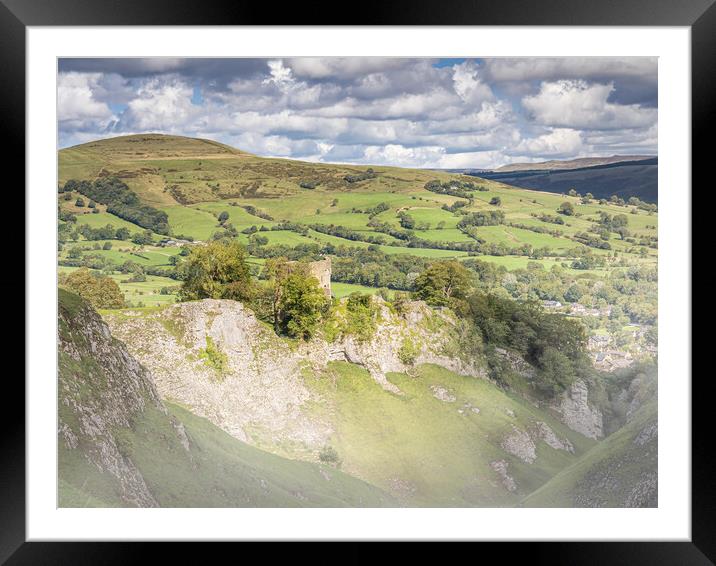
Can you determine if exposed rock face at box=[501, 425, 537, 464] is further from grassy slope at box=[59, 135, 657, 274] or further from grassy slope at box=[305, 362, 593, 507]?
grassy slope at box=[59, 135, 657, 274]

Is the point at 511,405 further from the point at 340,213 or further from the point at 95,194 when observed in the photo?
the point at 95,194

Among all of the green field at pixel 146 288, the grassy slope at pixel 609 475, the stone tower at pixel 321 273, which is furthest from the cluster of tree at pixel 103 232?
the grassy slope at pixel 609 475

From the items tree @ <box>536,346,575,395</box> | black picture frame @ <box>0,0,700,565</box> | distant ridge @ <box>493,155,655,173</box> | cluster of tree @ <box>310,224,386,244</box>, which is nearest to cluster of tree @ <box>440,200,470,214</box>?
distant ridge @ <box>493,155,655,173</box>

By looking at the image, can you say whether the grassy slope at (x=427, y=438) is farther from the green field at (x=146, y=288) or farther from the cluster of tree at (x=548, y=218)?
the cluster of tree at (x=548, y=218)

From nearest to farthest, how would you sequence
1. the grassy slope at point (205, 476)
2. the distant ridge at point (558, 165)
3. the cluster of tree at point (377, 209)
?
the grassy slope at point (205, 476) < the distant ridge at point (558, 165) < the cluster of tree at point (377, 209)

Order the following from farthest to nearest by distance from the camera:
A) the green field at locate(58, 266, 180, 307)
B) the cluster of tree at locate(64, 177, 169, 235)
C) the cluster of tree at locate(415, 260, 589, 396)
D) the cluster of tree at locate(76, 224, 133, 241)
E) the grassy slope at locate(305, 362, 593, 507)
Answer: the cluster of tree at locate(64, 177, 169, 235) → the cluster of tree at locate(76, 224, 133, 241) → the cluster of tree at locate(415, 260, 589, 396) → the green field at locate(58, 266, 180, 307) → the grassy slope at locate(305, 362, 593, 507)

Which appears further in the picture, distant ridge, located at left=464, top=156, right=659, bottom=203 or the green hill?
distant ridge, located at left=464, top=156, right=659, bottom=203

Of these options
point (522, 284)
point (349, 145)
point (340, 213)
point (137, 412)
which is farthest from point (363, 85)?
point (137, 412)
